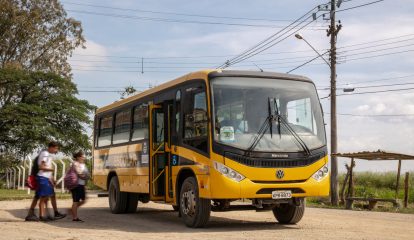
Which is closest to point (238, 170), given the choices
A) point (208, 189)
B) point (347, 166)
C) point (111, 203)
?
point (208, 189)

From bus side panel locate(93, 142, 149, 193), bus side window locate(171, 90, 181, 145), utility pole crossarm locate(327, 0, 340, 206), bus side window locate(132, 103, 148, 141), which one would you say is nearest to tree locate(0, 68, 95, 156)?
utility pole crossarm locate(327, 0, 340, 206)

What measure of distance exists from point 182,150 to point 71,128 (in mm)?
34001

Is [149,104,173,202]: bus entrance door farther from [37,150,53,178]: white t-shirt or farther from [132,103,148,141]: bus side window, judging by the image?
[37,150,53,178]: white t-shirt

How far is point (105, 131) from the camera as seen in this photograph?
1962 cm

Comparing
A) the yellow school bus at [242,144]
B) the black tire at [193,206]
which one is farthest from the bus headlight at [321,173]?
the black tire at [193,206]

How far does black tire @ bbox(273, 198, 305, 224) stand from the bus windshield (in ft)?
5.29

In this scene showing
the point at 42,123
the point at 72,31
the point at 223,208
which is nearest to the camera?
the point at 223,208

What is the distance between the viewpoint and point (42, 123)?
43719 millimetres

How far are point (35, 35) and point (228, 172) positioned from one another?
36.9m

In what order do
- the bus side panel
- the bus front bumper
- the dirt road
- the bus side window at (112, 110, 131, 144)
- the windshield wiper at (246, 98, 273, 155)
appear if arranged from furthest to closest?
1. the bus side window at (112, 110, 131, 144)
2. the bus side panel
3. the windshield wiper at (246, 98, 273, 155)
4. the bus front bumper
5. the dirt road

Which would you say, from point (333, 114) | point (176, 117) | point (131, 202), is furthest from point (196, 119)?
point (333, 114)

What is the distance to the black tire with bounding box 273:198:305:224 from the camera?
46.0ft

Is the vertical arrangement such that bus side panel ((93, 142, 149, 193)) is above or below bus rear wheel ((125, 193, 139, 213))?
above

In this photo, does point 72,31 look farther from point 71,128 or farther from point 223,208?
point 223,208
